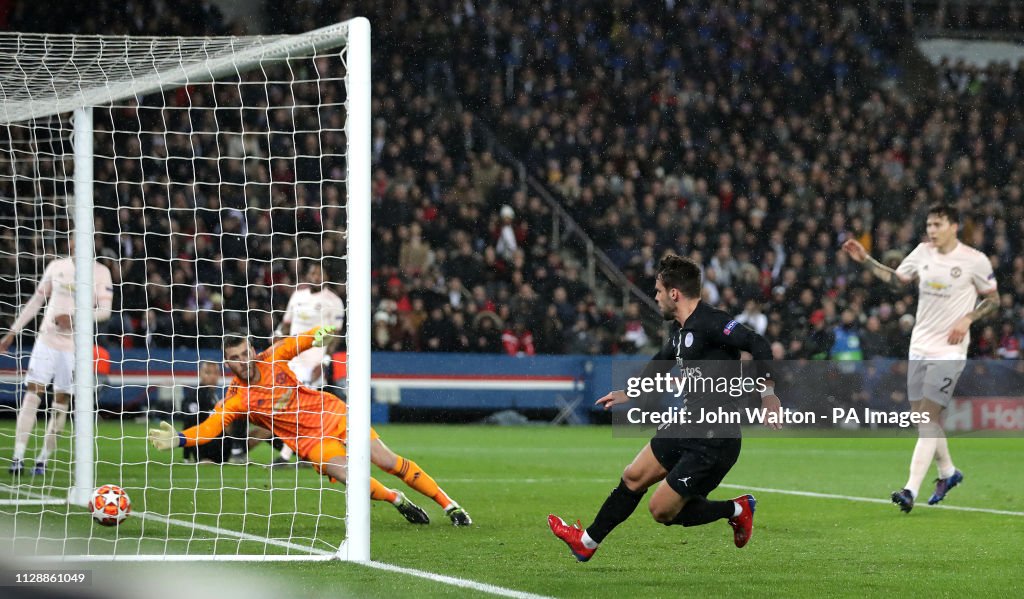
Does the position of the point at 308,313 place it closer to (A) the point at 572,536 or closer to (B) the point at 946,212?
(B) the point at 946,212

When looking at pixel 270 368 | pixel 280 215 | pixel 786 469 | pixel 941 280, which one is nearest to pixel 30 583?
pixel 270 368

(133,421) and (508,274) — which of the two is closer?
(133,421)

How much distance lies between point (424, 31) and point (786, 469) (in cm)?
1364

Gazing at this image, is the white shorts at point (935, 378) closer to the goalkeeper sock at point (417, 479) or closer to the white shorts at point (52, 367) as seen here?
the goalkeeper sock at point (417, 479)

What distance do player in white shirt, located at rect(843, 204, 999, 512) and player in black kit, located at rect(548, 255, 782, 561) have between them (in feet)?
11.3

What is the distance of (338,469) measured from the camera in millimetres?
7453

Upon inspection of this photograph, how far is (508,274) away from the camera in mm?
20344

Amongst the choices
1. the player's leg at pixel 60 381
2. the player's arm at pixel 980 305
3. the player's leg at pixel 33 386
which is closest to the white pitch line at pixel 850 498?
the player's arm at pixel 980 305

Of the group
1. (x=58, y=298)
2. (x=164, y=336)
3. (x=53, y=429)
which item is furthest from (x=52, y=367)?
(x=164, y=336)

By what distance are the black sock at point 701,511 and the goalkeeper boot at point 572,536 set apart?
0.45 meters

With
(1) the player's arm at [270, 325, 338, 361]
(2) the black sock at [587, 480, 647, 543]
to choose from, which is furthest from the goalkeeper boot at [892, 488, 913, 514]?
(1) the player's arm at [270, 325, 338, 361]

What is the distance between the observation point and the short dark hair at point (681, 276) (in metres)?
5.97

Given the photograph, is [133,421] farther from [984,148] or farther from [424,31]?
[984,148]

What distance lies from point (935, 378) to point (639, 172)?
14185 mm
